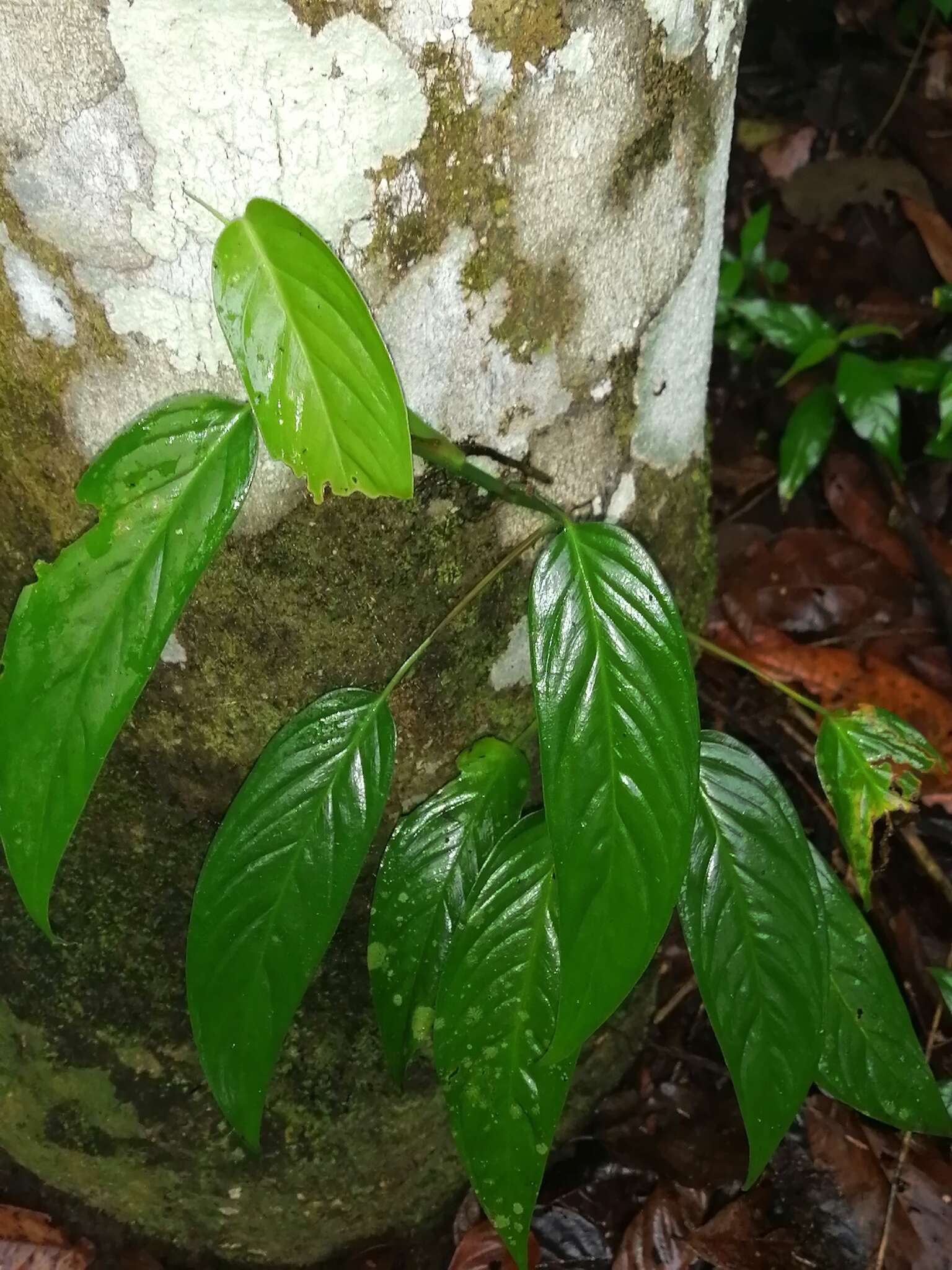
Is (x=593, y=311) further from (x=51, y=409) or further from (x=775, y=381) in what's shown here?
(x=775, y=381)

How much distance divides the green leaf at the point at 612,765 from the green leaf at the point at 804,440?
1.02 m

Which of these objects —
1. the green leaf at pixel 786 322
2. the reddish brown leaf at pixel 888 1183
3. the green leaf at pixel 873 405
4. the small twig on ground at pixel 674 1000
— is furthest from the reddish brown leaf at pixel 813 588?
the reddish brown leaf at pixel 888 1183

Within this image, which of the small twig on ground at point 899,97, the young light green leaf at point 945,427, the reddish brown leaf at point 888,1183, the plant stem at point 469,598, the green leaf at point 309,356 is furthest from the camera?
the small twig on ground at point 899,97

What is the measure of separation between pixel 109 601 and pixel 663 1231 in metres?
1.02

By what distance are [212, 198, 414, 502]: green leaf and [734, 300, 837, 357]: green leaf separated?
1.27m

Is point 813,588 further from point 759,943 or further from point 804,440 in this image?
point 759,943

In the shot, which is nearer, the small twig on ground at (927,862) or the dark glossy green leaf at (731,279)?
the small twig on ground at (927,862)

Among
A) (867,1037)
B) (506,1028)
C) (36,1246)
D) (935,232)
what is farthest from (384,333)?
(935,232)

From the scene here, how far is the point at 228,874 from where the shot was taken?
0.70 m

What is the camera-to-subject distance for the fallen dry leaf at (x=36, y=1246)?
4.00 ft

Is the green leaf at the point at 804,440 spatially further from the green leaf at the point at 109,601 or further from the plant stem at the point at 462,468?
the green leaf at the point at 109,601

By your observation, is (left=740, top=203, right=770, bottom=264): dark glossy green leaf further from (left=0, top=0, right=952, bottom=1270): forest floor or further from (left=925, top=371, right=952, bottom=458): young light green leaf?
(left=925, top=371, right=952, bottom=458): young light green leaf

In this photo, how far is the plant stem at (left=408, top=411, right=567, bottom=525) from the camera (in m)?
0.61

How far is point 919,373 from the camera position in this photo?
1556 millimetres
